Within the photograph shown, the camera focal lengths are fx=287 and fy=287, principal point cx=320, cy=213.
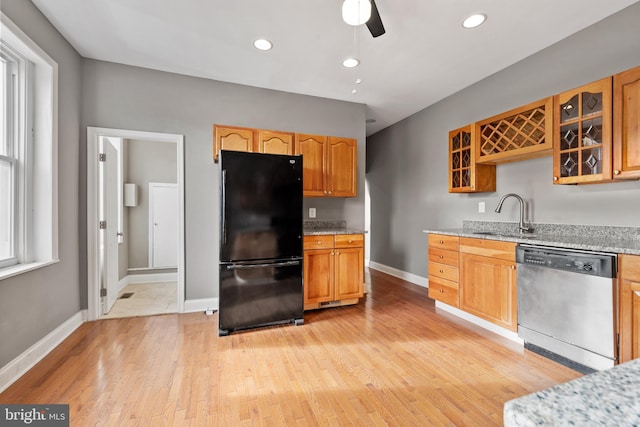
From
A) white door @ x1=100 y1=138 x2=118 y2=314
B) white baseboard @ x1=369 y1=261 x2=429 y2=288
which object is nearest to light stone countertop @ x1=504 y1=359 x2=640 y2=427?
white door @ x1=100 y1=138 x2=118 y2=314

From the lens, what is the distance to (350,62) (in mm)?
2994

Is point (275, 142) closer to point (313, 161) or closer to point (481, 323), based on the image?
point (313, 161)

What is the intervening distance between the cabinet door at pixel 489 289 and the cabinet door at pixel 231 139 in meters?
2.70

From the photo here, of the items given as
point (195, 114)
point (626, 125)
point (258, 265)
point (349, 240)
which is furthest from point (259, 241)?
point (626, 125)

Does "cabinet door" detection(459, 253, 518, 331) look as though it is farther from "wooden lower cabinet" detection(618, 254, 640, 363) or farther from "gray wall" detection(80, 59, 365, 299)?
"gray wall" detection(80, 59, 365, 299)

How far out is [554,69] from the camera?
2.76 meters

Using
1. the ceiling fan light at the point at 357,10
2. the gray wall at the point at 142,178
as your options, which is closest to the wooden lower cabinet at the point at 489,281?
the ceiling fan light at the point at 357,10

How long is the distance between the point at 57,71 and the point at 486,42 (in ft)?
12.8

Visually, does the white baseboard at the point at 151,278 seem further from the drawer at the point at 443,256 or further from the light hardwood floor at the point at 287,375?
the drawer at the point at 443,256

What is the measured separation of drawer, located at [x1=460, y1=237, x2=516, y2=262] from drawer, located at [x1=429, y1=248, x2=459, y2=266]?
124 millimetres

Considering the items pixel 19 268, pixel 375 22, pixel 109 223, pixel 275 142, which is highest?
pixel 375 22

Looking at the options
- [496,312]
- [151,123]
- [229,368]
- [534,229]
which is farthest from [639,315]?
[151,123]

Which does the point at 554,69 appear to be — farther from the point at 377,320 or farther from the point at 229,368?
the point at 229,368

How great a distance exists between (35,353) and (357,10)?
3435mm
